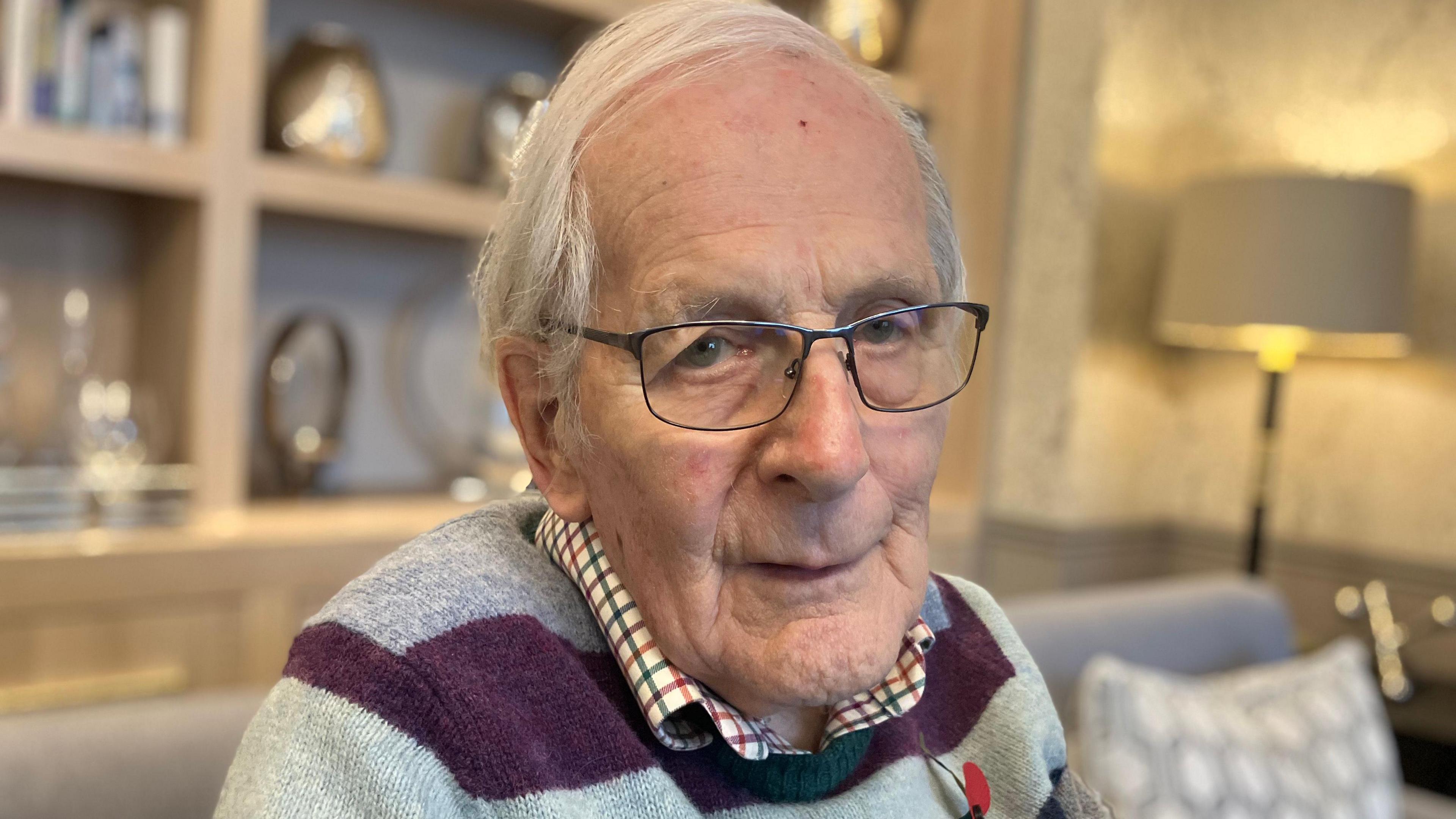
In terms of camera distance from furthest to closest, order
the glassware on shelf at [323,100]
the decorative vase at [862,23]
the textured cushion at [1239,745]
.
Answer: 1. the decorative vase at [862,23]
2. the glassware on shelf at [323,100]
3. the textured cushion at [1239,745]

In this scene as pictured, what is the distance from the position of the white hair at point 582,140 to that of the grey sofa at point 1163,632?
44.9 inches

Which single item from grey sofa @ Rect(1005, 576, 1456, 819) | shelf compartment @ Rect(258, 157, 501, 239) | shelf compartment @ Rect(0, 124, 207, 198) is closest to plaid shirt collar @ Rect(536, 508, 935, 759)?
grey sofa @ Rect(1005, 576, 1456, 819)

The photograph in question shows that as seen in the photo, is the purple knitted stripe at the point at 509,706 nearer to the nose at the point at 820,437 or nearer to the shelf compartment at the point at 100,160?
the nose at the point at 820,437

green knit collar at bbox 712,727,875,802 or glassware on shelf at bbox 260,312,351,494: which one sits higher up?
glassware on shelf at bbox 260,312,351,494

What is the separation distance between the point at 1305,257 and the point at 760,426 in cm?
209

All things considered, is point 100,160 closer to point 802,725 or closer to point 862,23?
point 802,725

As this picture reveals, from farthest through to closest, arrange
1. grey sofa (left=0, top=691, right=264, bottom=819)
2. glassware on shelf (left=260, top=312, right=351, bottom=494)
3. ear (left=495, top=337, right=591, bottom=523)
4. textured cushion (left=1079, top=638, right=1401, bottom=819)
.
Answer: glassware on shelf (left=260, top=312, right=351, bottom=494) → textured cushion (left=1079, top=638, right=1401, bottom=819) → grey sofa (left=0, top=691, right=264, bottom=819) → ear (left=495, top=337, right=591, bottom=523)

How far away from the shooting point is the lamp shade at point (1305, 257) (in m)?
2.31

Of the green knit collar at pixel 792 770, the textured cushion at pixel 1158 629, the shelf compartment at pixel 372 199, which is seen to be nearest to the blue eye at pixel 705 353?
the green knit collar at pixel 792 770

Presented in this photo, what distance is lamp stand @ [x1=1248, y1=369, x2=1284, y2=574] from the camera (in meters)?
2.58

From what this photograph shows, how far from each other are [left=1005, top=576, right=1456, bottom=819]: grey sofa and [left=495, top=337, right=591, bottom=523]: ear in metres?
1.11

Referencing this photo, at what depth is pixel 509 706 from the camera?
2.24 feet

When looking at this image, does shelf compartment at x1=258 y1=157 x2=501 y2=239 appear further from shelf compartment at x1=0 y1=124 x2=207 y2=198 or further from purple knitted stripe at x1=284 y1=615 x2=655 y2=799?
purple knitted stripe at x1=284 y1=615 x2=655 y2=799

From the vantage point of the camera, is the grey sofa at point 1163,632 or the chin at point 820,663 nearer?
the chin at point 820,663
